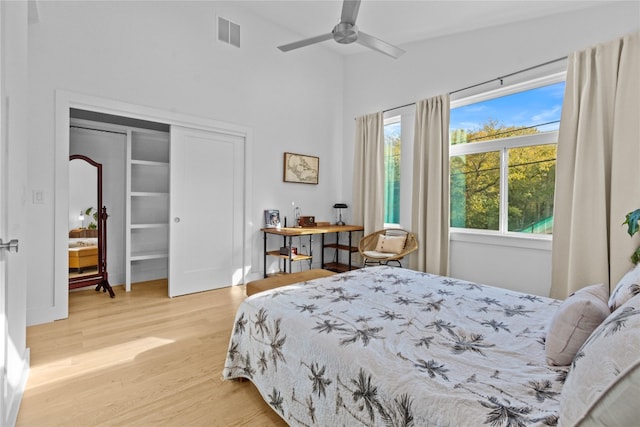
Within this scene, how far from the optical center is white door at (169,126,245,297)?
3.69m

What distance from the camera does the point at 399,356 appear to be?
1.21 m

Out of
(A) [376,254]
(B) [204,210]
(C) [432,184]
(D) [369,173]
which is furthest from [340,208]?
(B) [204,210]

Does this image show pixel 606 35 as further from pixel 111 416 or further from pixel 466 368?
pixel 111 416

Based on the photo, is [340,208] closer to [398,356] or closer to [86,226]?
[86,226]

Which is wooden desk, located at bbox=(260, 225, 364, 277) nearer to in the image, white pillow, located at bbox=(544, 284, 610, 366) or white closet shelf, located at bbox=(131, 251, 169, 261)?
white closet shelf, located at bbox=(131, 251, 169, 261)

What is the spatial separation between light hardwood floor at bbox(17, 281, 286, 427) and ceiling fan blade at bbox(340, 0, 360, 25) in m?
2.63

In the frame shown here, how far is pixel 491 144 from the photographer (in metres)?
3.66

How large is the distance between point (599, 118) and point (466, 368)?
283 centimetres

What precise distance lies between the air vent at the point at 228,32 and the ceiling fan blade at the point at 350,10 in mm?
2093

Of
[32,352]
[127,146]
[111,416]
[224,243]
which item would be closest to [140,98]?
[127,146]

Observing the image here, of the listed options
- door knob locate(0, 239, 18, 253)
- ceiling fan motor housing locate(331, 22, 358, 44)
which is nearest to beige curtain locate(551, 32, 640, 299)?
ceiling fan motor housing locate(331, 22, 358, 44)

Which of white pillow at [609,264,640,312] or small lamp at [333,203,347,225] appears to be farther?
small lamp at [333,203,347,225]

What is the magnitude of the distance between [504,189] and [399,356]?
3.09 metres

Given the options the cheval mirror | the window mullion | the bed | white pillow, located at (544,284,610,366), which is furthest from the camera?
the window mullion
